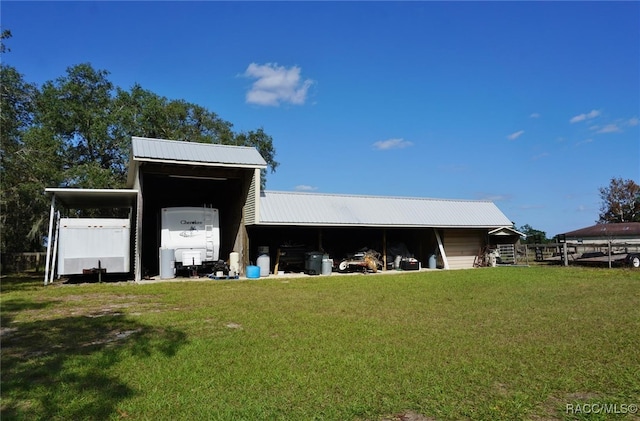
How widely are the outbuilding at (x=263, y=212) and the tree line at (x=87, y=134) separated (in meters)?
5.63

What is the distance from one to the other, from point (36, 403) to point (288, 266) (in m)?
18.3

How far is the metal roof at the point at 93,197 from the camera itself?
16781 mm

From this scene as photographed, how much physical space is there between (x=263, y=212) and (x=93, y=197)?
296 inches

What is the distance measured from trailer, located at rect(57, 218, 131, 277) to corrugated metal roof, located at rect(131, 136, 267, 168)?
9.57ft

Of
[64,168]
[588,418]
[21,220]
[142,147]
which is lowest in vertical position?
[588,418]

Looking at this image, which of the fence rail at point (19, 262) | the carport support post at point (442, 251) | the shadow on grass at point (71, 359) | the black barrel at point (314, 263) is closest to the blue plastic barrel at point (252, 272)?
the black barrel at point (314, 263)

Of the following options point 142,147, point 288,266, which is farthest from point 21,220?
point 288,266

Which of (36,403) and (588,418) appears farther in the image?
(36,403)

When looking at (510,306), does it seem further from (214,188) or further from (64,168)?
(64,168)

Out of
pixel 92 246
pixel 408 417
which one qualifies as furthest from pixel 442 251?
pixel 408 417

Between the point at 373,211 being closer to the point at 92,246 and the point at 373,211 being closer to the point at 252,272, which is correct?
the point at 252,272

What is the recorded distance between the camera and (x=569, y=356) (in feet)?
18.3

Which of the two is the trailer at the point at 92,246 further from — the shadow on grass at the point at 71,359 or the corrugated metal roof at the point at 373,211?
the shadow on grass at the point at 71,359

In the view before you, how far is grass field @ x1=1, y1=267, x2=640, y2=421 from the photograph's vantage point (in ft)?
13.1
